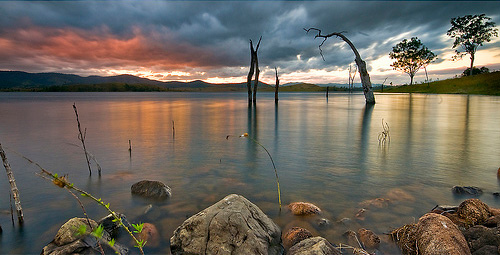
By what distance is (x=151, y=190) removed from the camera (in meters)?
5.67

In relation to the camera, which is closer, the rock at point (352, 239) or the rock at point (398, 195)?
the rock at point (352, 239)

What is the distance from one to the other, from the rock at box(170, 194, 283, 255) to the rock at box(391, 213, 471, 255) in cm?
184

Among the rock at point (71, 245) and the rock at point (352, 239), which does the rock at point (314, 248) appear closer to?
the rock at point (352, 239)

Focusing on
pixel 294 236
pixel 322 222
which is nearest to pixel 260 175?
pixel 322 222

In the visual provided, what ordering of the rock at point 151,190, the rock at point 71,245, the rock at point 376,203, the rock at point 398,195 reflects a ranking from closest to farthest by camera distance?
the rock at point 71,245 < the rock at point 376,203 < the rock at point 398,195 < the rock at point 151,190

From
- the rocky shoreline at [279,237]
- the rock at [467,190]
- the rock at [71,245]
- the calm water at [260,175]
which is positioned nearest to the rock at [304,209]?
the calm water at [260,175]

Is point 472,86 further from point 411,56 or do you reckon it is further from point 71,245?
point 71,245

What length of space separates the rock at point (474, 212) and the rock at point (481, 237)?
0.42 meters

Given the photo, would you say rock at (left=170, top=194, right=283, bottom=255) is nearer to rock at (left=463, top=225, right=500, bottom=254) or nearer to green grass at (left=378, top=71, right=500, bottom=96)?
rock at (left=463, top=225, right=500, bottom=254)

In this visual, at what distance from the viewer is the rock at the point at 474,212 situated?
12.2 ft

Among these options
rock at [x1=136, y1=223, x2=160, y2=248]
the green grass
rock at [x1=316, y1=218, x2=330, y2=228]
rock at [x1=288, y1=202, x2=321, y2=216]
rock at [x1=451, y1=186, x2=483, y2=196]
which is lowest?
rock at [x1=136, y1=223, x2=160, y2=248]

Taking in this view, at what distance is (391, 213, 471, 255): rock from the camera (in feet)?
9.61

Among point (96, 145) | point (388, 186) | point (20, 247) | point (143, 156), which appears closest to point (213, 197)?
point (20, 247)

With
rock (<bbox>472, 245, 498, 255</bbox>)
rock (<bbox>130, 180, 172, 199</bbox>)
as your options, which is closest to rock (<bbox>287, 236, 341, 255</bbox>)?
rock (<bbox>472, 245, 498, 255</bbox>)
